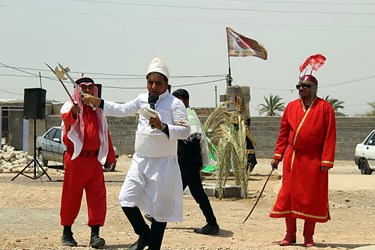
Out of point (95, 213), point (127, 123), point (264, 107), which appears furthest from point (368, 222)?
point (264, 107)

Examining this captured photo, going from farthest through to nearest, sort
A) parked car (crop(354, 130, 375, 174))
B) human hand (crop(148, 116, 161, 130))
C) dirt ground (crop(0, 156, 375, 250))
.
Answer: parked car (crop(354, 130, 375, 174)), dirt ground (crop(0, 156, 375, 250)), human hand (crop(148, 116, 161, 130))

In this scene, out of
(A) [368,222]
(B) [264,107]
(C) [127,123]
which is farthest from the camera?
(B) [264,107]

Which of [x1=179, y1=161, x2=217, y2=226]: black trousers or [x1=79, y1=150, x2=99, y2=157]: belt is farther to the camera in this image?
[x1=179, y1=161, x2=217, y2=226]: black trousers

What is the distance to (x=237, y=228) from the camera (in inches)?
344

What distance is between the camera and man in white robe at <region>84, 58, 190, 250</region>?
6297mm

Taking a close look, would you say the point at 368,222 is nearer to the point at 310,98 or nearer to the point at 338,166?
the point at 310,98

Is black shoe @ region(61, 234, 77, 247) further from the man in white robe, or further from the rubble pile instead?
the rubble pile

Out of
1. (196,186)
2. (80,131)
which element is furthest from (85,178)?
(196,186)

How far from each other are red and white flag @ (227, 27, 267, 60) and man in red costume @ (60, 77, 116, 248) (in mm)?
22446

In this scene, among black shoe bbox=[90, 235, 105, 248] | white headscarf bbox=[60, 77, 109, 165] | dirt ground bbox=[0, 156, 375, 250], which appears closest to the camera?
black shoe bbox=[90, 235, 105, 248]

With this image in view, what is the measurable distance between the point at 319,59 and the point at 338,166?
67.2ft

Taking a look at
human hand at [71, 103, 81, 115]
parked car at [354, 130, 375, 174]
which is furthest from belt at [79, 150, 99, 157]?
parked car at [354, 130, 375, 174]

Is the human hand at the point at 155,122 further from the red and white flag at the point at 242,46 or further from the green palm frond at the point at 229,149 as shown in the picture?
the red and white flag at the point at 242,46

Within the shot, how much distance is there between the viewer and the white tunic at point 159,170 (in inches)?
248
